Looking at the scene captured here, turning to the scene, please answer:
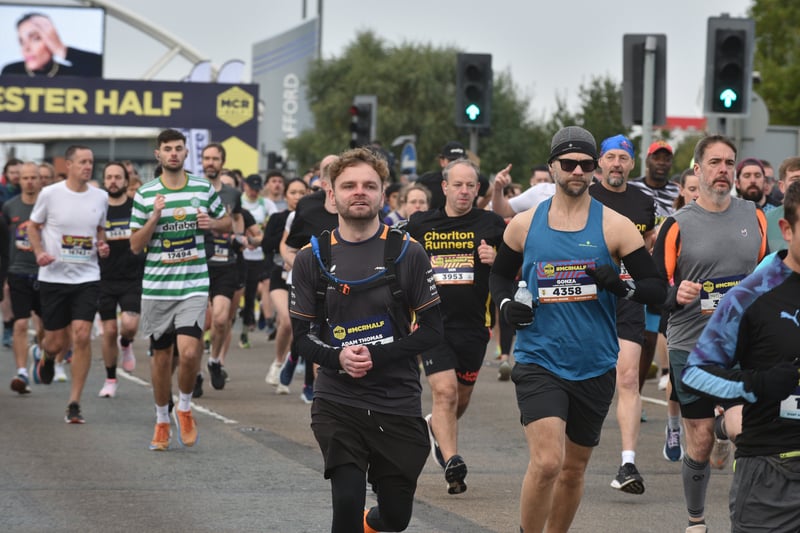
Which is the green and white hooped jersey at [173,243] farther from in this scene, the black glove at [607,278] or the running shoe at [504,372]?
the running shoe at [504,372]

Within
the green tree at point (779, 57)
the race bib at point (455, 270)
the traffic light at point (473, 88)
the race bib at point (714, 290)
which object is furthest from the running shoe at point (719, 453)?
the green tree at point (779, 57)

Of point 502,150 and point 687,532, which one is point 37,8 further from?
point 687,532

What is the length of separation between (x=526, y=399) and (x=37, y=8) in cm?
6360

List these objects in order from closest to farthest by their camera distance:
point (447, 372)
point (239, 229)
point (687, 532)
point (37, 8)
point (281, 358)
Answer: point (687, 532)
point (447, 372)
point (239, 229)
point (281, 358)
point (37, 8)

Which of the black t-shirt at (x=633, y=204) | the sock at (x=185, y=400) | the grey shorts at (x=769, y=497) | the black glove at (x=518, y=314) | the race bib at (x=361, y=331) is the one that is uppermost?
the black t-shirt at (x=633, y=204)

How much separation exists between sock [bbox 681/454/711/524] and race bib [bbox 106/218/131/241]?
8.08 metres

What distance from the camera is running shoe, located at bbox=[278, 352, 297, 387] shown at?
51.0 ft

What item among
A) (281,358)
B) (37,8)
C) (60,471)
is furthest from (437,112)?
(60,471)

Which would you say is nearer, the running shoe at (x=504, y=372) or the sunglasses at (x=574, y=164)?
the sunglasses at (x=574, y=164)

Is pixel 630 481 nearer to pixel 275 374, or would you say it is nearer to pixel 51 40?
pixel 275 374

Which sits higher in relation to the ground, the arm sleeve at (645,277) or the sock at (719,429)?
the arm sleeve at (645,277)

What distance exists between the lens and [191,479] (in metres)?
10.1

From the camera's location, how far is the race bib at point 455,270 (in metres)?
10.4

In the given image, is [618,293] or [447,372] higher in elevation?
[618,293]
